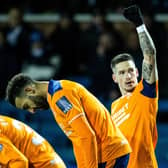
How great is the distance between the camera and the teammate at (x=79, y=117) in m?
4.61

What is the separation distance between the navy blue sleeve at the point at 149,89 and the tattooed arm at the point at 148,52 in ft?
0.13

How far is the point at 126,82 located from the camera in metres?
5.48

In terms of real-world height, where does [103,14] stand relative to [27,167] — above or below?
above

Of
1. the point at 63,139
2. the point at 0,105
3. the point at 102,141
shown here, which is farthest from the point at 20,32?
the point at 102,141

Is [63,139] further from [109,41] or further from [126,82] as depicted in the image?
[126,82]

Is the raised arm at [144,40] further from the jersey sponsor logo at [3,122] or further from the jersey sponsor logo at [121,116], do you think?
the jersey sponsor logo at [3,122]

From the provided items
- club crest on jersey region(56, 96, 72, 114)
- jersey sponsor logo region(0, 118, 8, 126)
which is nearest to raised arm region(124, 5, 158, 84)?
club crest on jersey region(56, 96, 72, 114)

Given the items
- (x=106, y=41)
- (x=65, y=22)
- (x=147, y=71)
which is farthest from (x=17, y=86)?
(x=65, y=22)

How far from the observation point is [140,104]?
17.2 ft

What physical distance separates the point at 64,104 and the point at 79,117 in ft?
0.47

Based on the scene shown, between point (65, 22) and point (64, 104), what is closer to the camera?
point (64, 104)

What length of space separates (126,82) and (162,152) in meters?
2.94

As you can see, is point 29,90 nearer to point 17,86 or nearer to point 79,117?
point 17,86

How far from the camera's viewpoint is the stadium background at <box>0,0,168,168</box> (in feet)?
27.5
